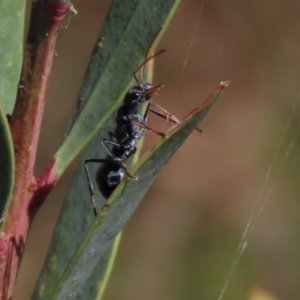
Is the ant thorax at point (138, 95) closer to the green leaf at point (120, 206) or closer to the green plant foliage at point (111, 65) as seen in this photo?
the green plant foliage at point (111, 65)

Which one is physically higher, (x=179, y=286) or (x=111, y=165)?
(x=111, y=165)

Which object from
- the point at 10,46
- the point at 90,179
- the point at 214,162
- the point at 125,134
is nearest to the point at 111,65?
the point at 10,46

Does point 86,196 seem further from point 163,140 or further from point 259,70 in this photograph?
point 259,70

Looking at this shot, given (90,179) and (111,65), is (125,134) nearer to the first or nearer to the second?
(90,179)

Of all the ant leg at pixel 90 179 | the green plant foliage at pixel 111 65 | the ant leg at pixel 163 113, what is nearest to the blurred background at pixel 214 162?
the ant leg at pixel 163 113

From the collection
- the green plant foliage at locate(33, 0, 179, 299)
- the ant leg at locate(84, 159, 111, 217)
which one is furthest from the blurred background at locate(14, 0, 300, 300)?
the green plant foliage at locate(33, 0, 179, 299)

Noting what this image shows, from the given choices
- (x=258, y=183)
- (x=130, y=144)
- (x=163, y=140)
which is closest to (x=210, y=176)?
(x=258, y=183)
